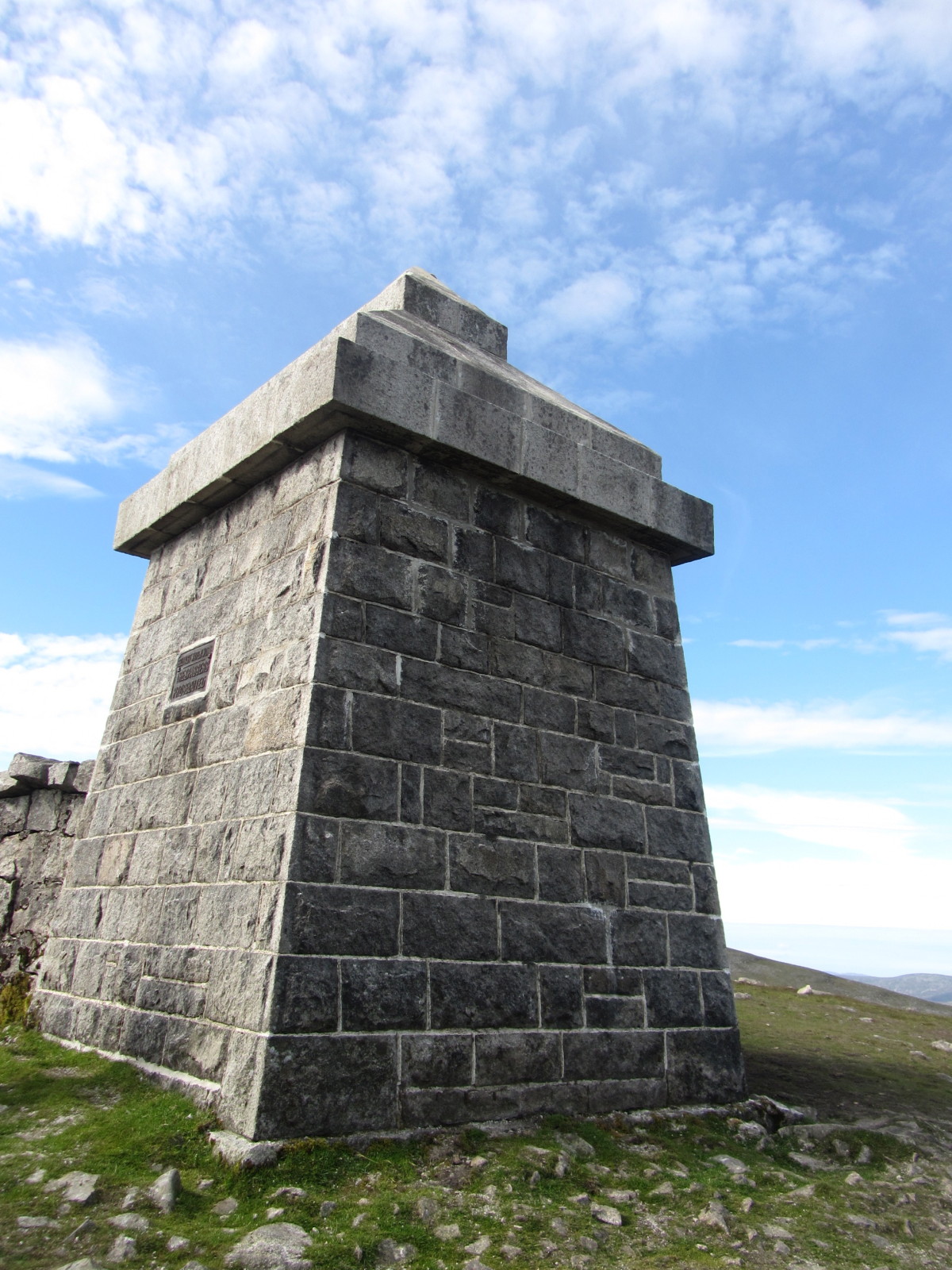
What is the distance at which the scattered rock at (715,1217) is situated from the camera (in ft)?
11.9

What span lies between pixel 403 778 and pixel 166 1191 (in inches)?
73.9

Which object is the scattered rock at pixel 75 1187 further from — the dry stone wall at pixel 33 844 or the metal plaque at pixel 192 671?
the dry stone wall at pixel 33 844

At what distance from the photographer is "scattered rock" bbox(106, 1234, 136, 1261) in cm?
300

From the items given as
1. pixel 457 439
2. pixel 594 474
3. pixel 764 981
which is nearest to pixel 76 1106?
pixel 457 439

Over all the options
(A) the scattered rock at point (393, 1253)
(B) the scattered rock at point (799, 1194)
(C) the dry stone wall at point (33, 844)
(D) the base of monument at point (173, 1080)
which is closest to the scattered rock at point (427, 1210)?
(A) the scattered rock at point (393, 1253)

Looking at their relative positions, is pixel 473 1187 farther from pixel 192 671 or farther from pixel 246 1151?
pixel 192 671

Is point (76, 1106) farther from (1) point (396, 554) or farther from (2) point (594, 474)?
(2) point (594, 474)

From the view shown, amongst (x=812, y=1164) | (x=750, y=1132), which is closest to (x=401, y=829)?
(x=750, y=1132)

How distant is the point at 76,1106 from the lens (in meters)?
4.21

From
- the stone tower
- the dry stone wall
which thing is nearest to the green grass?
the stone tower

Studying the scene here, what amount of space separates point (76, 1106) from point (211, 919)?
931mm

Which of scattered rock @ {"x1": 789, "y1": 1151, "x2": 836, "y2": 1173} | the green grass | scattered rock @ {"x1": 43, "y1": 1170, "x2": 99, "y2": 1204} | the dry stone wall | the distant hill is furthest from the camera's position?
the distant hill

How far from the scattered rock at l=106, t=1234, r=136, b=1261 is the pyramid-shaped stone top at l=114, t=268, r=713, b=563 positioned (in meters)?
3.52

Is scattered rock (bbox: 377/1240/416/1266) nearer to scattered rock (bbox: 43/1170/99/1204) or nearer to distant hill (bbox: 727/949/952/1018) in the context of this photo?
scattered rock (bbox: 43/1170/99/1204)
